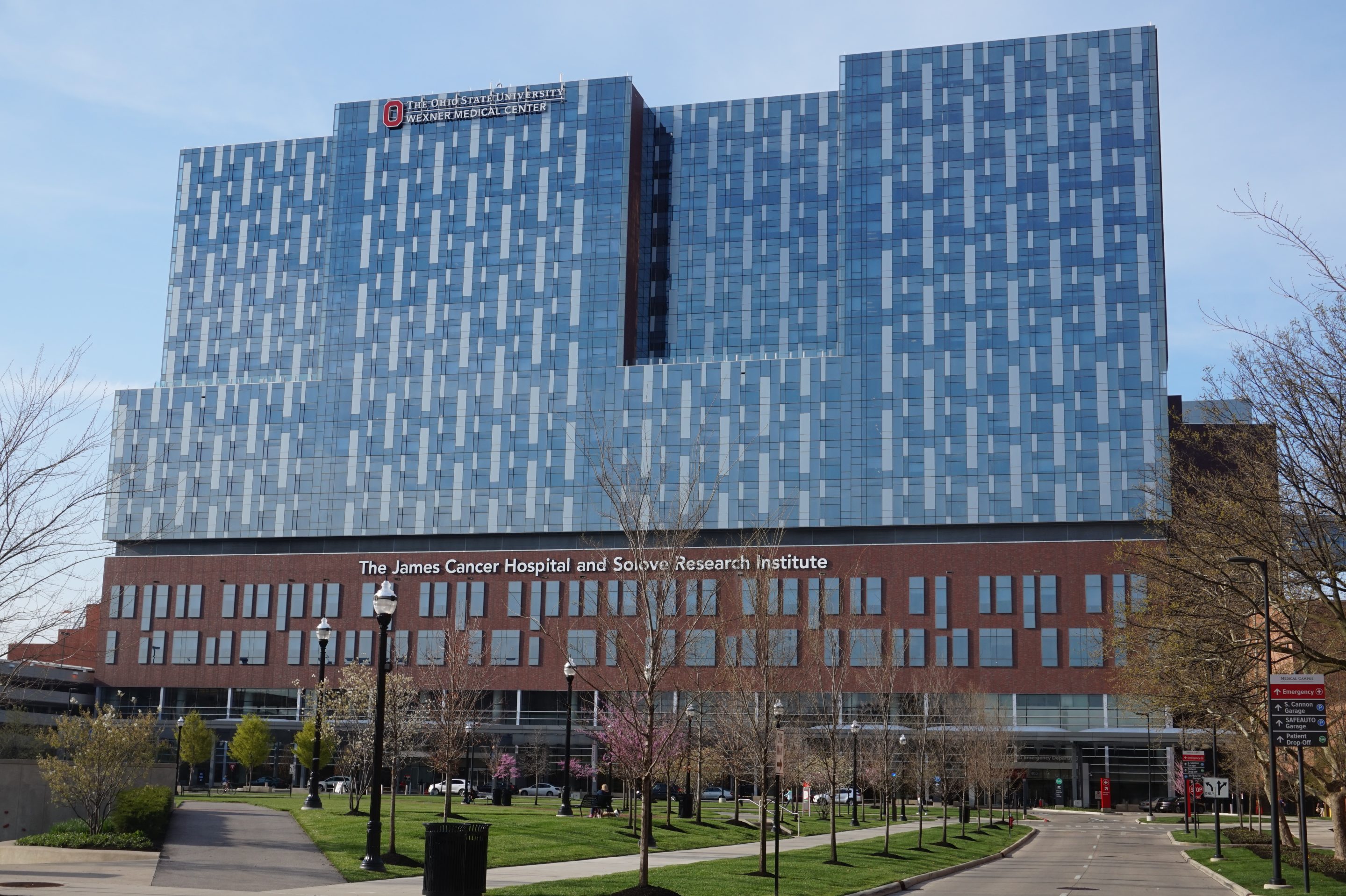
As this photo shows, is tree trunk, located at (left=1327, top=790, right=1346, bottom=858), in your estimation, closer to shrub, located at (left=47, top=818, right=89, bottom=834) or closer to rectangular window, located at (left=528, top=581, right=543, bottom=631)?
shrub, located at (left=47, top=818, right=89, bottom=834)

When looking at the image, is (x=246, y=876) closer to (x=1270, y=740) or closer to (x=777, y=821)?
(x=777, y=821)

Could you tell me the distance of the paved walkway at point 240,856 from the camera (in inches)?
1101

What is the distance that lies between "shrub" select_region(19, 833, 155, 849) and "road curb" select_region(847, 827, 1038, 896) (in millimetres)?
17728

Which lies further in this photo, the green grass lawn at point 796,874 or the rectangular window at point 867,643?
the rectangular window at point 867,643

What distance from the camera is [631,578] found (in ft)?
99.5

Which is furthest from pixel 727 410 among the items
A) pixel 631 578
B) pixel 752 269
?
pixel 631 578

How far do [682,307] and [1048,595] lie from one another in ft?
133

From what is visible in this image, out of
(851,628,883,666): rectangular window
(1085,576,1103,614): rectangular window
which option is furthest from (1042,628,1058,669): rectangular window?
(851,628,883,666): rectangular window

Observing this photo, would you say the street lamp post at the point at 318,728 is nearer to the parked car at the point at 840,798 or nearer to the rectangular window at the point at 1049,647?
the parked car at the point at 840,798

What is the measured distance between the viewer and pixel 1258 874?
41.1 m

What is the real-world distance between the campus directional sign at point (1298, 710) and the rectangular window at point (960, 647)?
71498 millimetres

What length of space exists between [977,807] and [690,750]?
171ft

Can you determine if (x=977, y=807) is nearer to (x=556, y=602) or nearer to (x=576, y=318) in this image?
(x=556, y=602)

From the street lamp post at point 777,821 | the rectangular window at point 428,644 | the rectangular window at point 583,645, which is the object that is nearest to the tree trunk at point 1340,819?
the street lamp post at point 777,821
